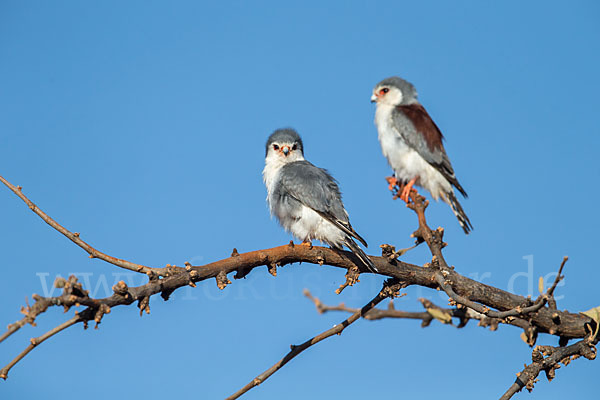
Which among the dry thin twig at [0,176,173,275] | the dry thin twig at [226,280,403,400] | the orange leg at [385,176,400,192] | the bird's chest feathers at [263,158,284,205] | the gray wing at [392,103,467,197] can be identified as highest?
the bird's chest feathers at [263,158,284,205]

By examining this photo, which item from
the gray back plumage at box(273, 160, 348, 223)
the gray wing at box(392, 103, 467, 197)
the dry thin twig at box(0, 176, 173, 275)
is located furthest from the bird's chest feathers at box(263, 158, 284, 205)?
the dry thin twig at box(0, 176, 173, 275)

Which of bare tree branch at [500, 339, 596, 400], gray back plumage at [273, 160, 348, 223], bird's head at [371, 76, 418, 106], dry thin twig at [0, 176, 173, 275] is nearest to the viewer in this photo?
dry thin twig at [0, 176, 173, 275]

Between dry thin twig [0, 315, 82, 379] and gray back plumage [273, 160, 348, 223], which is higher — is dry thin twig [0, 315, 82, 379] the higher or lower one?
the lower one

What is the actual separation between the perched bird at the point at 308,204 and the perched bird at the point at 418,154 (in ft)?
2.83

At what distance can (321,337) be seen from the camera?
4504 mm

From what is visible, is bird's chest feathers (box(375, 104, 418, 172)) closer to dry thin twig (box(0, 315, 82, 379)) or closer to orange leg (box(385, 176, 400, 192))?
orange leg (box(385, 176, 400, 192))

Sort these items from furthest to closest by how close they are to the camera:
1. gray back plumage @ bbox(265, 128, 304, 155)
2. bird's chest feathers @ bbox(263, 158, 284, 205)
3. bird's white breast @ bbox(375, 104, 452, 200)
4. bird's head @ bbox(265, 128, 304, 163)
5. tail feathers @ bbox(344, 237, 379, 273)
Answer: gray back plumage @ bbox(265, 128, 304, 155), bird's head @ bbox(265, 128, 304, 163), bird's chest feathers @ bbox(263, 158, 284, 205), bird's white breast @ bbox(375, 104, 452, 200), tail feathers @ bbox(344, 237, 379, 273)

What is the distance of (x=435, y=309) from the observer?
286 centimetres

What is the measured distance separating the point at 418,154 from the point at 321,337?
6.61ft

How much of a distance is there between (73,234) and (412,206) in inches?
85.9

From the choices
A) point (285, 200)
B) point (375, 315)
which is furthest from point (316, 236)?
point (375, 315)

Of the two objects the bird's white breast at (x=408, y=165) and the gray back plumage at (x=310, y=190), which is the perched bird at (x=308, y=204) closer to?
the gray back plumage at (x=310, y=190)

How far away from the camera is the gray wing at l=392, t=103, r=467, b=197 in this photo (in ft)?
18.4

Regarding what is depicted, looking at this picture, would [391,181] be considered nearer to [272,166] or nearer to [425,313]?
A: [272,166]
